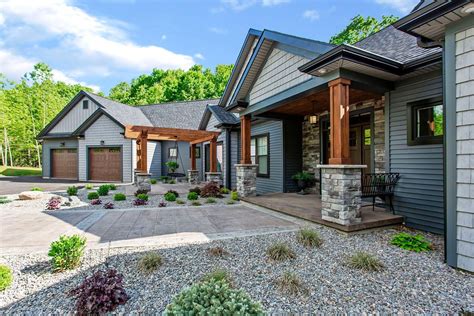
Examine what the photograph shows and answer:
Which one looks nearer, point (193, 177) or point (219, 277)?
point (219, 277)

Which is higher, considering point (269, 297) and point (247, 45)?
point (247, 45)

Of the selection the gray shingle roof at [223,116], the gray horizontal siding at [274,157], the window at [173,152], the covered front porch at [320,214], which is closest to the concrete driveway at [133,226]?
the covered front porch at [320,214]

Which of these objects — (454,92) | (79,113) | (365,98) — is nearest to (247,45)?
(365,98)

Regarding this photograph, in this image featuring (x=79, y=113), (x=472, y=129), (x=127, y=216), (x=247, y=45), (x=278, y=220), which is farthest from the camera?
(x=79, y=113)

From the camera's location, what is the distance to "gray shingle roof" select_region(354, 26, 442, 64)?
4.57m

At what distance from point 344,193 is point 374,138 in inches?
98.1

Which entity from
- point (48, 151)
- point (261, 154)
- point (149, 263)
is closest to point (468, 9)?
point (149, 263)

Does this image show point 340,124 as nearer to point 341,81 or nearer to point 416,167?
point 341,81

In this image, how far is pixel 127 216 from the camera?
19.4 ft

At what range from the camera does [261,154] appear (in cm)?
1025

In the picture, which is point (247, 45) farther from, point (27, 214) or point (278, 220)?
point (27, 214)

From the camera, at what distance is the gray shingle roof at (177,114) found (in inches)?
708

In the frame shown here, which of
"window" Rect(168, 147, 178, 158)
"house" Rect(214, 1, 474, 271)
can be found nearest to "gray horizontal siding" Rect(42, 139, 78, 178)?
"window" Rect(168, 147, 178, 158)

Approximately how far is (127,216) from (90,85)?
41.1m
